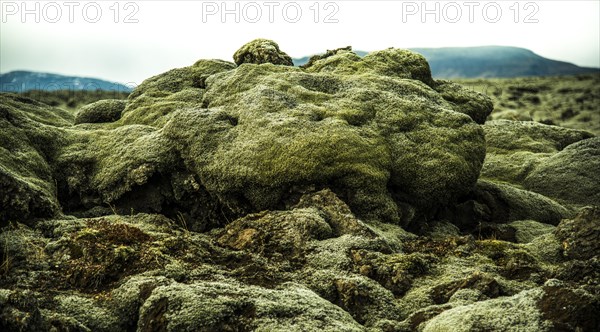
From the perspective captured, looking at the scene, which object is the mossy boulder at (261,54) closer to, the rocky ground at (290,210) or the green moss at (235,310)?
the rocky ground at (290,210)

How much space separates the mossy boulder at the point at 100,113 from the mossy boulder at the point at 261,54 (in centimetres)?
555

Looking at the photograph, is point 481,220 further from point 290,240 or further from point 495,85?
point 495,85

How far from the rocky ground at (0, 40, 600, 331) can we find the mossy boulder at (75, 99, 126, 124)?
6 centimetres

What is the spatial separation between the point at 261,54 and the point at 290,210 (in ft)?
37.0

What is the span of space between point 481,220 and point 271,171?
7592 mm

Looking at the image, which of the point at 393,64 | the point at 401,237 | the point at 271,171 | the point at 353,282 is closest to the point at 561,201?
the point at 393,64

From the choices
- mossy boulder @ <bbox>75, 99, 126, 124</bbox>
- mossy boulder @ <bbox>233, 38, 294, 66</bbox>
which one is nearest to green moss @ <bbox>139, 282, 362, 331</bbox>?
mossy boulder @ <bbox>75, 99, 126, 124</bbox>

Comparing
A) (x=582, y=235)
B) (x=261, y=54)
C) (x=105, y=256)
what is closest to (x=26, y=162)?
(x=105, y=256)

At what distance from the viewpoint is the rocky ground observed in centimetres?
992

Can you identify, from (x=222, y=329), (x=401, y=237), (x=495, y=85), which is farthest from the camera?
(x=495, y=85)

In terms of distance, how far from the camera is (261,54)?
79.7 feet

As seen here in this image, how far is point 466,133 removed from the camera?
18812 mm

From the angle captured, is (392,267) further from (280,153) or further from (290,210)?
(280,153)

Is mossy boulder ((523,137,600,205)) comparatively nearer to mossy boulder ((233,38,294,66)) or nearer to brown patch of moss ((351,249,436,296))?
mossy boulder ((233,38,294,66))
